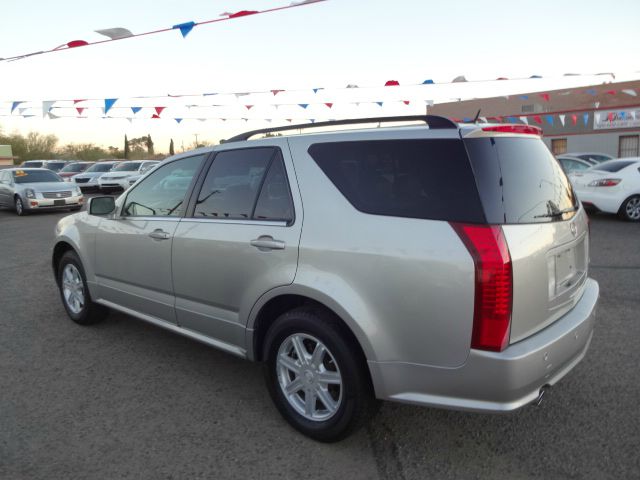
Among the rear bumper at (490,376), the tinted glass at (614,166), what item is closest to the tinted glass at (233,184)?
the rear bumper at (490,376)

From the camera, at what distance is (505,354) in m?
2.29

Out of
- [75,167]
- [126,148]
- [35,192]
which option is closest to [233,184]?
[35,192]

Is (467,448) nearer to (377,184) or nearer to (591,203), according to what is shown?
(377,184)

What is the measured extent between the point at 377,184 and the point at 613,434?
6.44ft

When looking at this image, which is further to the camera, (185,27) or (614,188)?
(614,188)

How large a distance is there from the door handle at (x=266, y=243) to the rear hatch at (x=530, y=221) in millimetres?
1147

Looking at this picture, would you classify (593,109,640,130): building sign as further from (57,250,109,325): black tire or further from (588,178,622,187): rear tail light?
(57,250,109,325): black tire

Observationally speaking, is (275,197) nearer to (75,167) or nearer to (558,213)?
(558,213)

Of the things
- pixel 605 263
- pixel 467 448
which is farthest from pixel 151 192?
pixel 605 263

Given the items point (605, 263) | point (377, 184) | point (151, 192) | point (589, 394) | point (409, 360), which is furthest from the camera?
point (605, 263)

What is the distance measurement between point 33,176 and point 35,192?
1459mm

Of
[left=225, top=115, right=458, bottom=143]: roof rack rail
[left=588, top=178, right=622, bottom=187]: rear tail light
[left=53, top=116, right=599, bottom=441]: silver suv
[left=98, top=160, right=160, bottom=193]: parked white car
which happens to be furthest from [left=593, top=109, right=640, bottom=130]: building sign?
[left=225, top=115, right=458, bottom=143]: roof rack rail

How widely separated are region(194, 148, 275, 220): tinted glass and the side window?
21 centimetres

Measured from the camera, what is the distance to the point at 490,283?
7.34 feet
